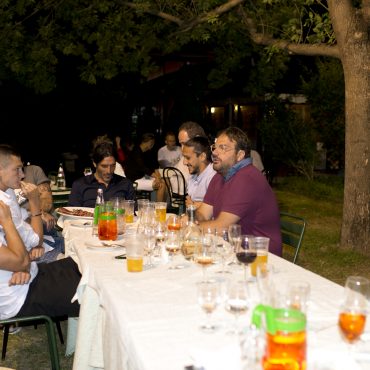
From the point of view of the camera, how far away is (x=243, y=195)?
3904 millimetres

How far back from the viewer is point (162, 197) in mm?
9586

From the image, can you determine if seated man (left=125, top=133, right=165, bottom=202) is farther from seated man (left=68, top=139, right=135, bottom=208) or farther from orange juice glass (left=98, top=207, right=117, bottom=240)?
orange juice glass (left=98, top=207, right=117, bottom=240)

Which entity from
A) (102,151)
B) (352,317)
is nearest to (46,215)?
(102,151)

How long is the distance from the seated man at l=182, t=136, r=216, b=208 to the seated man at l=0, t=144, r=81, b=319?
2053mm

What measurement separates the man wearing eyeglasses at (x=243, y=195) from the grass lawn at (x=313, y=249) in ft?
4.95

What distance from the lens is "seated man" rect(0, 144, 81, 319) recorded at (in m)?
3.22

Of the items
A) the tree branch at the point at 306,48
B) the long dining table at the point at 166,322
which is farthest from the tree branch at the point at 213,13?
the long dining table at the point at 166,322

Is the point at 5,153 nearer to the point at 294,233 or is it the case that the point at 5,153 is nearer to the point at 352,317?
the point at 294,233

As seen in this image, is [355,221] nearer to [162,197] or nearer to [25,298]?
[162,197]

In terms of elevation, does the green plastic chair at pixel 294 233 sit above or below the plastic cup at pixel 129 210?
below

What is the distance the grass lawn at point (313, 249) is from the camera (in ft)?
14.1

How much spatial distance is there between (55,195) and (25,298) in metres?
3.55

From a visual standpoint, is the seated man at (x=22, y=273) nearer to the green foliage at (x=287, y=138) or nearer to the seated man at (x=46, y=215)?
the seated man at (x=46, y=215)

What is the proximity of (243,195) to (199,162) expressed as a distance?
1928 mm
